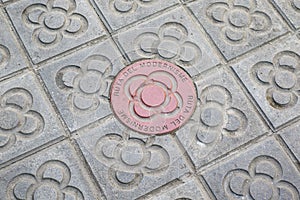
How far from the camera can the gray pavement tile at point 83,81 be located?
1.93 meters

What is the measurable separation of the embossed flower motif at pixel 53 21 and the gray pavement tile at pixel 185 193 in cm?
83

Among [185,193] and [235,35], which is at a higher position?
[235,35]

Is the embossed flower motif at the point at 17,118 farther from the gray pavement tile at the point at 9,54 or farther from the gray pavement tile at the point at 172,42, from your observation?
the gray pavement tile at the point at 172,42

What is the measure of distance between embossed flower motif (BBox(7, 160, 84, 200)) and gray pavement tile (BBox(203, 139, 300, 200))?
1.80 feet

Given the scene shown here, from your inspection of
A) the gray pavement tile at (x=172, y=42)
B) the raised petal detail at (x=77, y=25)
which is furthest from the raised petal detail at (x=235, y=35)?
the raised petal detail at (x=77, y=25)

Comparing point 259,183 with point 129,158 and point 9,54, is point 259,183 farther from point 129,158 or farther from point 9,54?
point 9,54

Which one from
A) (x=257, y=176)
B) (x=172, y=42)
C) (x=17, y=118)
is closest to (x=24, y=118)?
(x=17, y=118)

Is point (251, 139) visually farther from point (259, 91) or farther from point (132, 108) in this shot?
point (132, 108)

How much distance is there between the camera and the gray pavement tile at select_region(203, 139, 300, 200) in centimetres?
181

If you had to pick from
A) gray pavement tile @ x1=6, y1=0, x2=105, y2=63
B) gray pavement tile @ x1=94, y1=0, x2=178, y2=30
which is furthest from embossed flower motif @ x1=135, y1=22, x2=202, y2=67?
gray pavement tile @ x1=6, y1=0, x2=105, y2=63

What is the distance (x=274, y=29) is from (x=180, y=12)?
44 centimetres

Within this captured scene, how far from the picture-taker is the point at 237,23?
2.13m

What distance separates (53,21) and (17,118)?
0.50 meters

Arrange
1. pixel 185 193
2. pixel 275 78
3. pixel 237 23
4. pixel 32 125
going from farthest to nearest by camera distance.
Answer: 1. pixel 237 23
2. pixel 275 78
3. pixel 32 125
4. pixel 185 193
